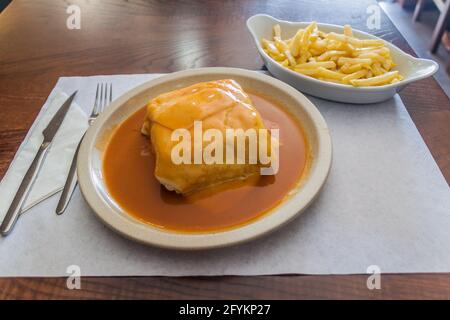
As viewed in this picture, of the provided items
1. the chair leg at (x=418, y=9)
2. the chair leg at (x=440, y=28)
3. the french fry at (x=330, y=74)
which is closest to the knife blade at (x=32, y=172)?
→ the french fry at (x=330, y=74)

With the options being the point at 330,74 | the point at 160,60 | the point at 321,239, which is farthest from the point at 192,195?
the point at 160,60

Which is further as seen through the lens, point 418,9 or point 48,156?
point 418,9

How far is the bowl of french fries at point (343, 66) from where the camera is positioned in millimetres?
1202

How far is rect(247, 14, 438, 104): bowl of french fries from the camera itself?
1202 mm

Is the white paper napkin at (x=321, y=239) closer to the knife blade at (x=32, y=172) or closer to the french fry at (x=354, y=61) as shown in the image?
the knife blade at (x=32, y=172)

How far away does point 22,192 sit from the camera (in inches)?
38.1

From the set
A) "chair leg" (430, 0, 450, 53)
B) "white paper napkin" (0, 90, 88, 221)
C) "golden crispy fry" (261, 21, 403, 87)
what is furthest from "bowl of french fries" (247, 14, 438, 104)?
"chair leg" (430, 0, 450, 53)

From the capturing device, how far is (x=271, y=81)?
122 centimetres

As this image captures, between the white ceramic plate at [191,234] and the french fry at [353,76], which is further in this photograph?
the french fry at [353,76]

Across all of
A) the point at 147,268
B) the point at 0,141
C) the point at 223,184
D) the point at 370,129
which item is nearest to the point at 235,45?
the point at 370,129

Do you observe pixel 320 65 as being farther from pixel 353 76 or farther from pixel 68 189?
pixel 68 189

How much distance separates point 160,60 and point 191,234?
935 millimetres

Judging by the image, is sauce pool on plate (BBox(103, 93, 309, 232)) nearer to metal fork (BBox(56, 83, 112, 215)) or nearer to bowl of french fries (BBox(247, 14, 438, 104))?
metal fork (BBox(56, 83, 112, 215))

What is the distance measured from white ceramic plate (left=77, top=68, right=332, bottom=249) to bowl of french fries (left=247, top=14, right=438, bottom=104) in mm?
117
